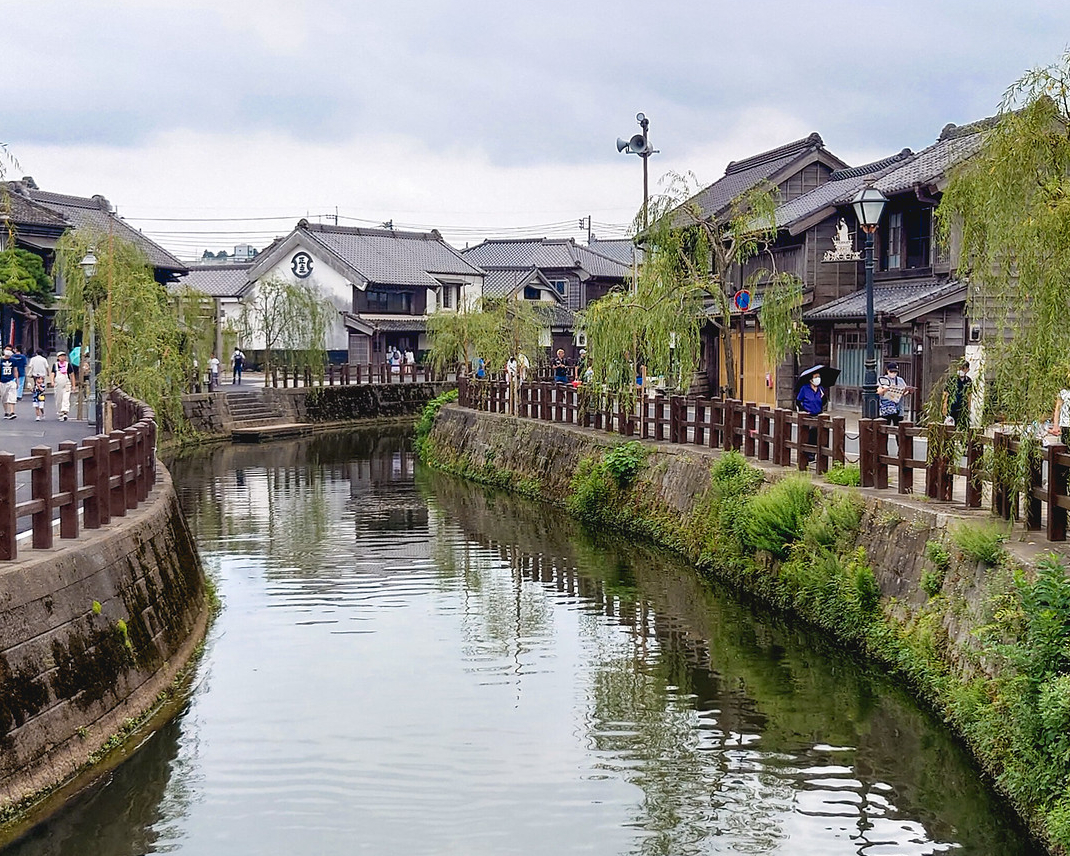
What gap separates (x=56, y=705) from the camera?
9.41 m

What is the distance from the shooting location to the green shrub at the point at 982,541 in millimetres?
11023

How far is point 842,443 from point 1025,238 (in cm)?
647

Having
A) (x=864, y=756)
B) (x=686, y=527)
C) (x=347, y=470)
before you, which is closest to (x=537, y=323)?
(x=347, y=470)

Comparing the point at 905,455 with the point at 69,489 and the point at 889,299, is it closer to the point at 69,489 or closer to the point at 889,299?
the point at 69,489

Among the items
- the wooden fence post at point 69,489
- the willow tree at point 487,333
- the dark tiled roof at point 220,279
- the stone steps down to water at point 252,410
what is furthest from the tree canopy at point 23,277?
the dark tiled roof at point 220,279

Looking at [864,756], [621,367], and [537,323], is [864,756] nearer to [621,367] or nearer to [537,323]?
[621,367]

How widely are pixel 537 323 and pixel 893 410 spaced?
23.9m

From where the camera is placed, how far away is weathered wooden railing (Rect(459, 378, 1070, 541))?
11.5 metres

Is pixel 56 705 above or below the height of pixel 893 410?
below

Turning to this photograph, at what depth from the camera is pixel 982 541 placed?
1113 centimetres

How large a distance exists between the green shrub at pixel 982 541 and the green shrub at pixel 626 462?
1054 centimetres

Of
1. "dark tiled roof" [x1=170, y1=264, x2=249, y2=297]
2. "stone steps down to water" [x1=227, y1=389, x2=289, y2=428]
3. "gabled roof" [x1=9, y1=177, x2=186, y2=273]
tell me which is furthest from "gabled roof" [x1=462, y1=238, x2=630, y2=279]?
"stone steps down to water" [x1=227, y1=389, x2=289, y2=428]

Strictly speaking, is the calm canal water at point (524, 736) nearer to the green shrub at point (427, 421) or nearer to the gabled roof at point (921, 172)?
the gabled roof at point (921, 172)

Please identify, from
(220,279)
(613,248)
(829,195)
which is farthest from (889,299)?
(613,248)
